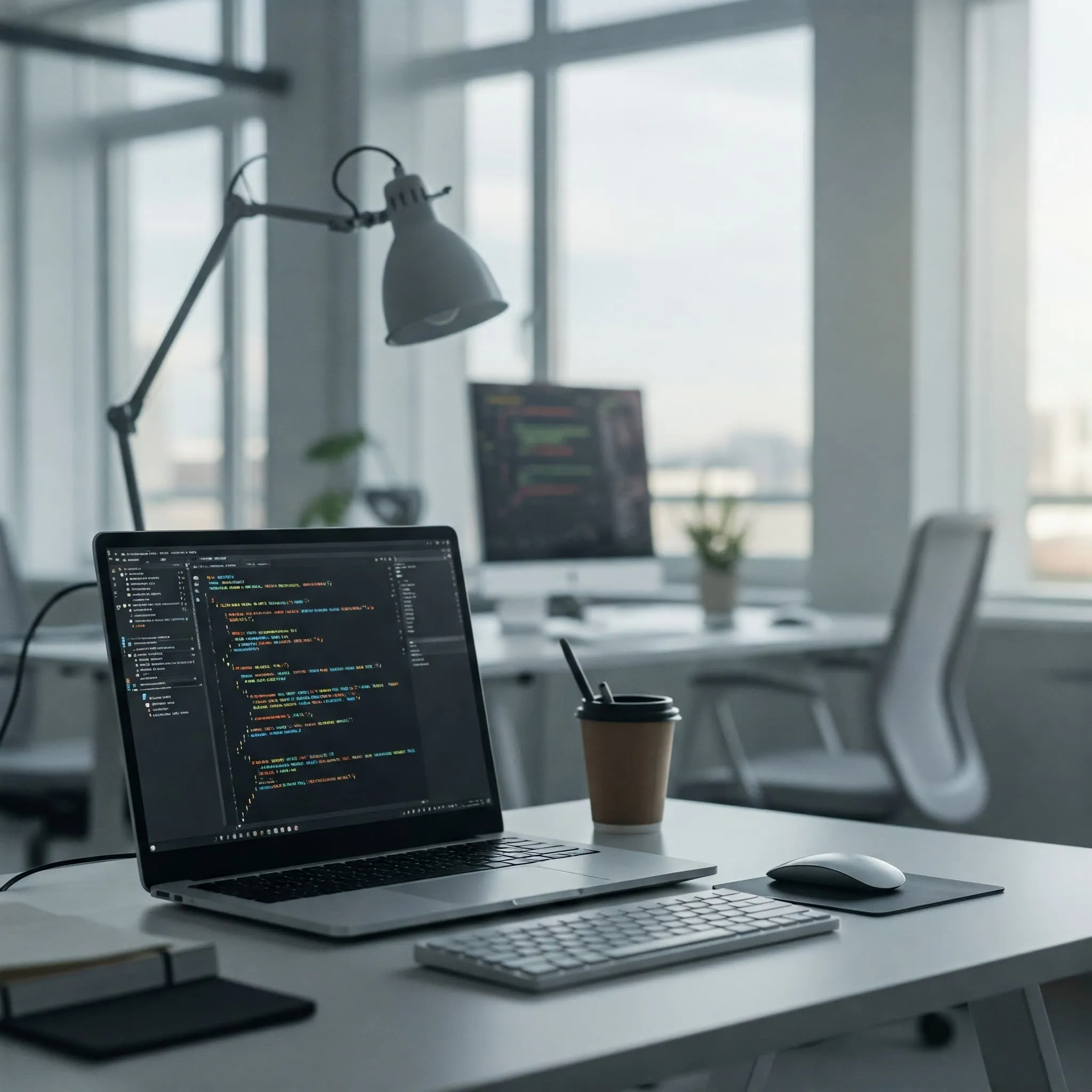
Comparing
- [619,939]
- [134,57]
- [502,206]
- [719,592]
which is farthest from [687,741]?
[134,57]

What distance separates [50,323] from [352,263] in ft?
5.38

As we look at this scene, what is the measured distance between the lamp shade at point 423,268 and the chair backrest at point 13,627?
Answer: 2.34 m

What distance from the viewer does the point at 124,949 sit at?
979 millimetres

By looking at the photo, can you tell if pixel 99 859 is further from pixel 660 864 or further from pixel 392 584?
pixel 660 864

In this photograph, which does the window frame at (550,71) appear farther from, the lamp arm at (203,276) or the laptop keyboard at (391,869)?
the laptop keyboard at (391,869)

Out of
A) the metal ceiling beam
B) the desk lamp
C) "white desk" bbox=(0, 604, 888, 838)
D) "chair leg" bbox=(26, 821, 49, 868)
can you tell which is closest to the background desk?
the desk lamp

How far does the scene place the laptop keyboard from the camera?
4.07ft

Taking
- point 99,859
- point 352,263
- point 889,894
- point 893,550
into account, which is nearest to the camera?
point 889,894

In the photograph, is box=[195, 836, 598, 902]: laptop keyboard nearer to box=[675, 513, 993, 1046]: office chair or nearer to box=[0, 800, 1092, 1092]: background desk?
box=[0, 800, 1092, 1092]: background desk

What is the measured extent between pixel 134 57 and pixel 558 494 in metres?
2.65

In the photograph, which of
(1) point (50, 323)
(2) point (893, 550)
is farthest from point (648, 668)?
(1) point (50, 323)

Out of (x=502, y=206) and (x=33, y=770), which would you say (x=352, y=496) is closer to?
(x=502, y=206)

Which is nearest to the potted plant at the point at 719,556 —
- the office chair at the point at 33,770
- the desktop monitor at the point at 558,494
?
the desktop monitor at the point at 558,494

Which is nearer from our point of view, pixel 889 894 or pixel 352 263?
pixel 889 894
